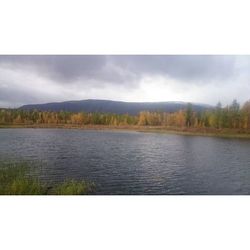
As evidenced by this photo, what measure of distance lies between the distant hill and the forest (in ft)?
0.18

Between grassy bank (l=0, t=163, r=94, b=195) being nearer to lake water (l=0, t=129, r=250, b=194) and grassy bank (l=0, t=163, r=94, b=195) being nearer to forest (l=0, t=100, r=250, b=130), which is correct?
lake water (l=0, t=129, r=250, b=194)

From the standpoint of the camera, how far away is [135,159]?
5.23 meters

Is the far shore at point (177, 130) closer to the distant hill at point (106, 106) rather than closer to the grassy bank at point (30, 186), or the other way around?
the distant hill at point (106, 106)

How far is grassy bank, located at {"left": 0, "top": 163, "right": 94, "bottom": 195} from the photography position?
16.5 feet

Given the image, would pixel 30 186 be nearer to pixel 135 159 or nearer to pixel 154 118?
pixel 135 159

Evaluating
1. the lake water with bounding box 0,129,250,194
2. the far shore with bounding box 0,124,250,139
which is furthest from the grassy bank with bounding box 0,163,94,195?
the far shore with bounding box 0,124,250,139

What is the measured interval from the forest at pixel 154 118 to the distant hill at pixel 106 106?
0.06 metres

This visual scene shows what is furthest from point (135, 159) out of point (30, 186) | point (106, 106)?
point (30, 186)

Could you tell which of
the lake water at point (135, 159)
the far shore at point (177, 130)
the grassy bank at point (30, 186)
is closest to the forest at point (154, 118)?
the far shore at point (177, 130)
